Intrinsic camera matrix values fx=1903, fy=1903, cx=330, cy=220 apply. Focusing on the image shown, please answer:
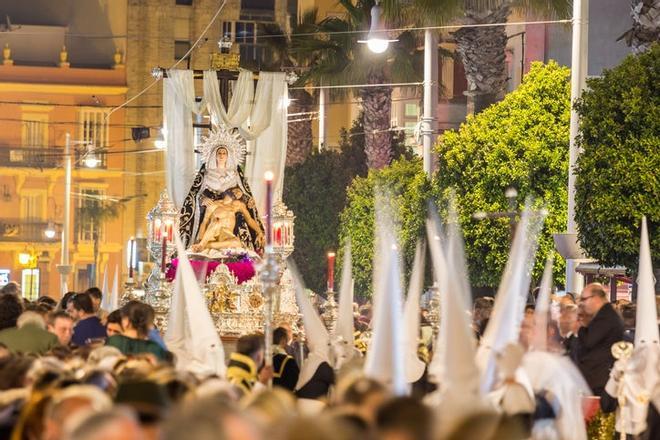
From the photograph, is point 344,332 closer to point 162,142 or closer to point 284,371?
point 284,371

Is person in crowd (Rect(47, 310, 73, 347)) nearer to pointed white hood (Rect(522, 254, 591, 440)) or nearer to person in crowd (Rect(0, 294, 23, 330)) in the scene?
person in crowd (Rect(0, 294, 23, 330))

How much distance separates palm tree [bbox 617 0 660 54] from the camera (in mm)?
28078

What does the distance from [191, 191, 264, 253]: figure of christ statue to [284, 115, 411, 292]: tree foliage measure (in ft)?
91.8

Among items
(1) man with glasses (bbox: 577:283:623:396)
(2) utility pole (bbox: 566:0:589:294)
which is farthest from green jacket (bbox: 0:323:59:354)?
(2) utility pole (bbox: 566:0:589:294)

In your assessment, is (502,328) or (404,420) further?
(502,328)

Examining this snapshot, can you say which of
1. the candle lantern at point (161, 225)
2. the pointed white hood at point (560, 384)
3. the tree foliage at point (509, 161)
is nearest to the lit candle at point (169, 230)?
the candle lantern at point (161, 225)

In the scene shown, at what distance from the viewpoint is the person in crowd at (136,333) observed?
13.9m

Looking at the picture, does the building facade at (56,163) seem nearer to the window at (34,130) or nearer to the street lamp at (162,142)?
the window at (34,130)

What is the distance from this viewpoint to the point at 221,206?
3272 centimetres

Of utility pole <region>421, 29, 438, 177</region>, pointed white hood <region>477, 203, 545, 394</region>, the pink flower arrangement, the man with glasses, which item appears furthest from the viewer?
utility pole <region>421, 29, 438, 177</region>

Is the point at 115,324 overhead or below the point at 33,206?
below

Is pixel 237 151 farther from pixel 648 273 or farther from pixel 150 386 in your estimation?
pixel 150 386

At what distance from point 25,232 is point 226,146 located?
59.7 m

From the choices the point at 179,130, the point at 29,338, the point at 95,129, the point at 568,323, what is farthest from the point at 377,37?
the point at 95,129
